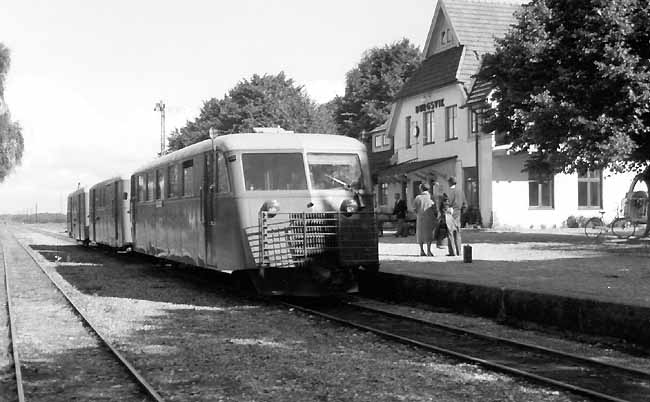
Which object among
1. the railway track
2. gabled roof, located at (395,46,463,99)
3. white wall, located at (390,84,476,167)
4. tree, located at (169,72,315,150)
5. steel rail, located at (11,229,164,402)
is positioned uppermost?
tree, located at (169,72,315,150)

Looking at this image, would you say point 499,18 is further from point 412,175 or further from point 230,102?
point 230,102

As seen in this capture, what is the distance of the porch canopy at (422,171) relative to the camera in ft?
A: 128

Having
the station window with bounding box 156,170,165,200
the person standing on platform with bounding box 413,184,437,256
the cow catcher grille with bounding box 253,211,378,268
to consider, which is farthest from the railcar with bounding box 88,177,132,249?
the cow catcher grille with bounding box 253,211,378,268

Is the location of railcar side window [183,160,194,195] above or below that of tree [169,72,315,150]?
below

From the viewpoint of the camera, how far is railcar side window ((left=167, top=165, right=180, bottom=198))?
646 inches

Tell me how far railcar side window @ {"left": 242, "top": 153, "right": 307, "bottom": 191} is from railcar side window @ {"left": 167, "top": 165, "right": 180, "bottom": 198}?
3.34m

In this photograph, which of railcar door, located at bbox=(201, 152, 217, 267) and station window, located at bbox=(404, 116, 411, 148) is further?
station window, located at bbox=(404, 116, 411, 148)

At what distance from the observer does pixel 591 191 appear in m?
37.0

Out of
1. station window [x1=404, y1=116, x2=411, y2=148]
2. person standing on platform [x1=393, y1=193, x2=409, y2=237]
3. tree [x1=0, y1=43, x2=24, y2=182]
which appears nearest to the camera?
person standing on platform [x1=393, y1=193, x2=409, y2=237]

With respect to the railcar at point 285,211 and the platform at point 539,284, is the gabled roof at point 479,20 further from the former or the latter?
the railcar at point 285,211

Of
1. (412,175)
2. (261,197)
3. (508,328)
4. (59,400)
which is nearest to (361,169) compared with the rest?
(261,197)

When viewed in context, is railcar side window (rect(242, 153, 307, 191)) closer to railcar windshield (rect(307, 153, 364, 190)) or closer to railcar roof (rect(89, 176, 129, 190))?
railcar windshield (rect(307, 153, 364, 190))

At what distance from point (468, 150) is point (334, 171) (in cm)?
2450

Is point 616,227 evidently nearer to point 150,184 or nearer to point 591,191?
point 591,191
